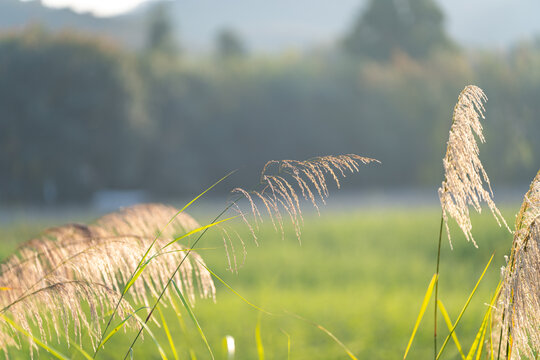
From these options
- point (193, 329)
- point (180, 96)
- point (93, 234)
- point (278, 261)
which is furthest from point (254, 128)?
point (93, 234)

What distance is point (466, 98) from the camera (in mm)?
1276

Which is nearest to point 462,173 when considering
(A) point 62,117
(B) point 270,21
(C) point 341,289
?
(C) point 341,289

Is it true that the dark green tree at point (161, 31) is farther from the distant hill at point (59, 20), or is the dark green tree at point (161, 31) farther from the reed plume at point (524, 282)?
the reed plume at point (524, 282)

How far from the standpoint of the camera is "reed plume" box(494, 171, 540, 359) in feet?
3.84

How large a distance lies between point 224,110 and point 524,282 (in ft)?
59.8

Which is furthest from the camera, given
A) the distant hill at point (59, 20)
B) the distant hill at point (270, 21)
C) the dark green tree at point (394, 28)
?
the dark green tree at point (394, 28)

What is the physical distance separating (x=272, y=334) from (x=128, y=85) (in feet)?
42.6

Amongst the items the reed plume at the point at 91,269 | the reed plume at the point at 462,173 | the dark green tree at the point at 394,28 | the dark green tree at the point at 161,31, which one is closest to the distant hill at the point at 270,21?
the dark green tree at the point at 161,31

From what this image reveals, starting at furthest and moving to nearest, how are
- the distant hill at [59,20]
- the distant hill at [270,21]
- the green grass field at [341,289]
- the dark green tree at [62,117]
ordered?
1. the distant hill at [270,21]
2. the distant hill at [59,20]
3. the dark green tree at [62,117]
4. the green grass field at [341,289]

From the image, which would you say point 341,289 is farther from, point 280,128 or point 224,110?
point 224,110

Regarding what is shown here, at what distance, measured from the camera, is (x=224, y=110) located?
1908 cm

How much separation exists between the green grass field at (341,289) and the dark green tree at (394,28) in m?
12.1

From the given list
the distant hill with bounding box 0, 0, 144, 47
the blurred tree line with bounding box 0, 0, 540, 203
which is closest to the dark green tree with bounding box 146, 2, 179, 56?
the blurred tree line with bounding box 0, 0, 540, 203

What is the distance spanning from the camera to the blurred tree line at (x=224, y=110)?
1445cm
